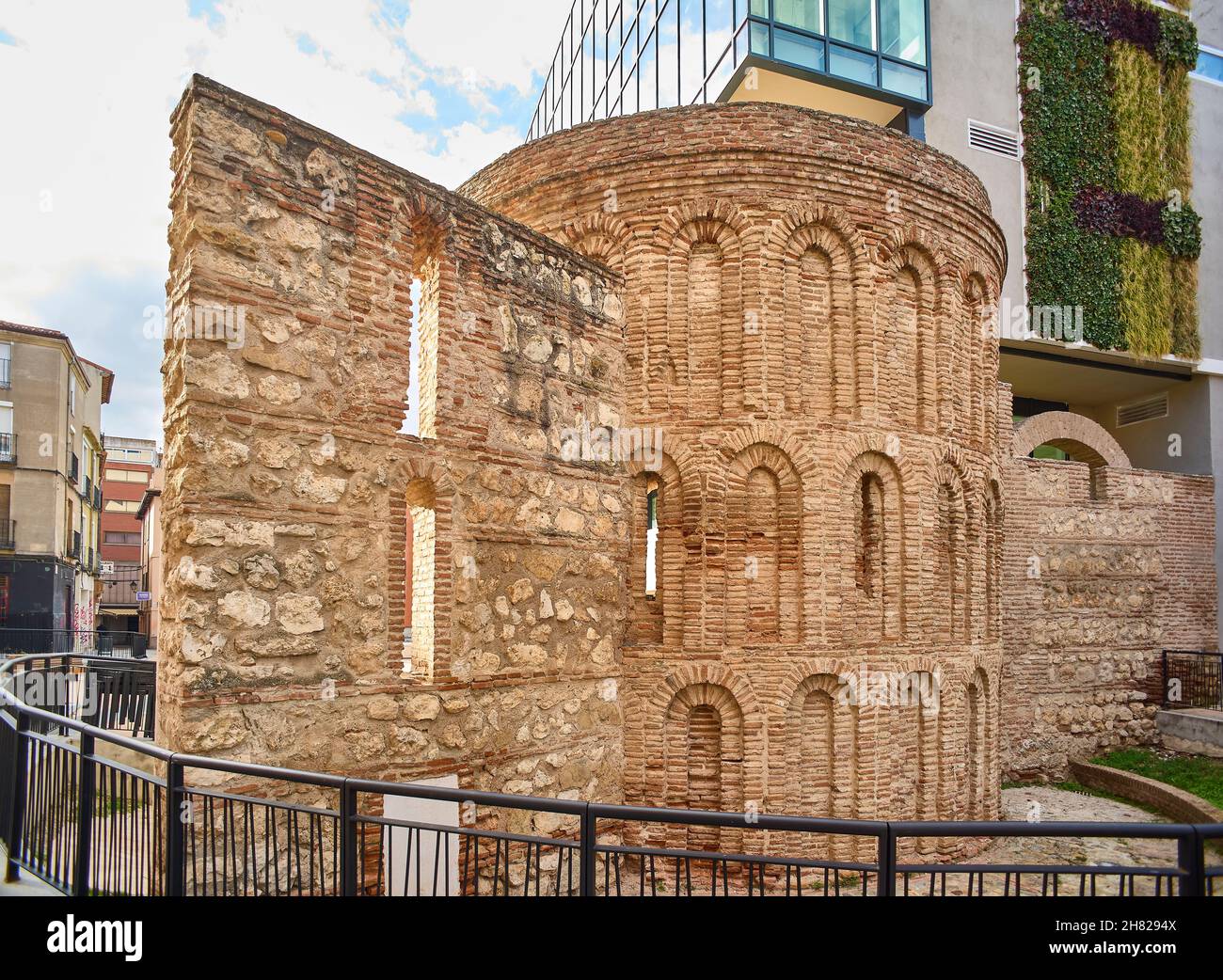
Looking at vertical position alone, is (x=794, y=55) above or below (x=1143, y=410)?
above

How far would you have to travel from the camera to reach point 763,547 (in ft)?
31.9

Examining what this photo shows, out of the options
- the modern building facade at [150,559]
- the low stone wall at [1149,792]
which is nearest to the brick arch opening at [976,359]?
the low stone wall at [1149,792]

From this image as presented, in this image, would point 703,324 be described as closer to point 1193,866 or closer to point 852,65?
point 1193,866

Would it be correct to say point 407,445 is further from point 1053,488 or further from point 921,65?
point 921,65

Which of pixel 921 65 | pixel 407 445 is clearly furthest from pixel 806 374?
pixel 921 65

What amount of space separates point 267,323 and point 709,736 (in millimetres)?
6106

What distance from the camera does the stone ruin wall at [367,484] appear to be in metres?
5.98

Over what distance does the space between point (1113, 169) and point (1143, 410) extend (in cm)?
632

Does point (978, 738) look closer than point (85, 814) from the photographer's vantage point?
No

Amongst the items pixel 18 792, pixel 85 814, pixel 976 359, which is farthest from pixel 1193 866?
pixel 976 359

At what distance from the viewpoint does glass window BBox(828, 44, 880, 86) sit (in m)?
17.3

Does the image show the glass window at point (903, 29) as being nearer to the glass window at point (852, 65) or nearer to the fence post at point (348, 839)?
the glass window at point (852, 65)

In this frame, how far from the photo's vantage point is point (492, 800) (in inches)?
162

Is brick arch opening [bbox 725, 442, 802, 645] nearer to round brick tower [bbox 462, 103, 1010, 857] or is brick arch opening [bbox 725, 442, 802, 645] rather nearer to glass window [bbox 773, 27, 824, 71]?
round brick tower [bbox 462, 103, 1010, 857]
